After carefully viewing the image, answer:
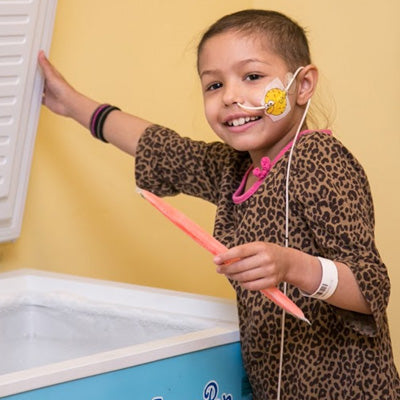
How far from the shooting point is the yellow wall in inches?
74.4

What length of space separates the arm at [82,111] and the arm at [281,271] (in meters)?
0.59

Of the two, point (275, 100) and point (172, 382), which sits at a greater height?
point (275, 100)

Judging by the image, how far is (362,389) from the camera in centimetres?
131

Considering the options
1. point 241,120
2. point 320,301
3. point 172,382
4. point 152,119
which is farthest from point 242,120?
point 152,119

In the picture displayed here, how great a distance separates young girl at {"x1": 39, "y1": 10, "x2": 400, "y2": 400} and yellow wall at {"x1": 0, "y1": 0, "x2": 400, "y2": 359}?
0.53 meters

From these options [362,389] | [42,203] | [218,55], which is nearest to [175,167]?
[218,55]

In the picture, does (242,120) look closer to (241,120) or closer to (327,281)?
(241,120)

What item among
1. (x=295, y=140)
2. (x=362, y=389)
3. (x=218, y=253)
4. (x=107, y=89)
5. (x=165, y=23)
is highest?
(x=165, y=23)

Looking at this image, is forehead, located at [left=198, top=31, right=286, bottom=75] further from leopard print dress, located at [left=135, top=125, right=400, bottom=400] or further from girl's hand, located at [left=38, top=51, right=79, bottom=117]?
girl's hand, located at [left=38, top=51, right=79, bottom=117]

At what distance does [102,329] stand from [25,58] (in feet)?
1.70

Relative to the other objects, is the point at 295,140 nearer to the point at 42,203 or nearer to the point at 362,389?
the point at 362,389

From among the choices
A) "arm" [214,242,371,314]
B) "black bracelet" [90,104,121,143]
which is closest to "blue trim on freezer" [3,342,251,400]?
"arm" [214,242,371,314]

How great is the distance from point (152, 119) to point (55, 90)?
382 mm

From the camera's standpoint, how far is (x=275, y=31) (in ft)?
4.60
